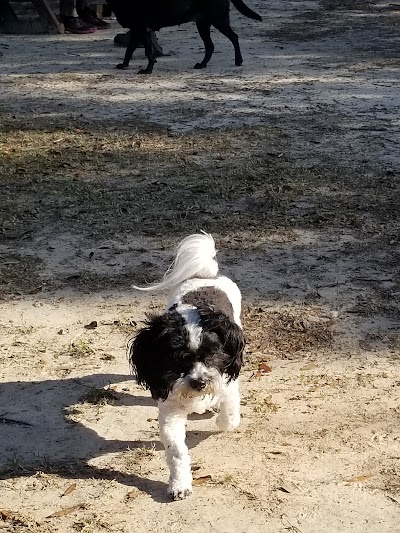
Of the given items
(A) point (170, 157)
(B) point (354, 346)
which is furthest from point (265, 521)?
(A) point (170, 157)

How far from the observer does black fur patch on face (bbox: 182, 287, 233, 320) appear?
378cm

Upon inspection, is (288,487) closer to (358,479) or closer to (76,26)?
(358,479)

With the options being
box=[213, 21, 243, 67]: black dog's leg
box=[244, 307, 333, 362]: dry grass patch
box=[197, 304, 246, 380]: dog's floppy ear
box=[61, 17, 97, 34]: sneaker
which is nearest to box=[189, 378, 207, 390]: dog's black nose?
box=[197, 304, 246, 380]: dog's floppy ear

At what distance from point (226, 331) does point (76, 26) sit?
41.3 feet

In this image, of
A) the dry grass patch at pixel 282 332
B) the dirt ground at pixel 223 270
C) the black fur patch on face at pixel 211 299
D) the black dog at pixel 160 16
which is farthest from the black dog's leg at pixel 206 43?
the black fur patch on face at pixel 211 299

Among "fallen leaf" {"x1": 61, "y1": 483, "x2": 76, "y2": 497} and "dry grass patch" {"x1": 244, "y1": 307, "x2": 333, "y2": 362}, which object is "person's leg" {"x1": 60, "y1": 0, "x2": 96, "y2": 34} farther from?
"fallen leaf" {"x1": 61, "y1": 483, "x2": 76, "y2": 497}

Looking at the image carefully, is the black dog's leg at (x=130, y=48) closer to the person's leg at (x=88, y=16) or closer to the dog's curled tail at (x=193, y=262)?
the person's leg at (x=88, y=16)

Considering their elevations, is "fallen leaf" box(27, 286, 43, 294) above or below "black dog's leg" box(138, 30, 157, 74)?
below

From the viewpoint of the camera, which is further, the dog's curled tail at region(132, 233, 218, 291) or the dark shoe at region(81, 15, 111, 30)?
the dark shoe at region(81, 15, 111, 30)

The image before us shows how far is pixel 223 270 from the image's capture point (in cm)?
586

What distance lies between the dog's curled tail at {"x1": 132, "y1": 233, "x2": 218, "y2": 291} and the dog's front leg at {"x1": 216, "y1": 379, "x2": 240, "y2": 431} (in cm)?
54

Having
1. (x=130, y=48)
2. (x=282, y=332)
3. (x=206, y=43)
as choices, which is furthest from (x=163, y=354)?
(x=206, y=43)

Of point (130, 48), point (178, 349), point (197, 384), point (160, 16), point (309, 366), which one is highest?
point (160, 16)

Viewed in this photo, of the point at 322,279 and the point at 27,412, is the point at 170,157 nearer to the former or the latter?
the point at 322,279
